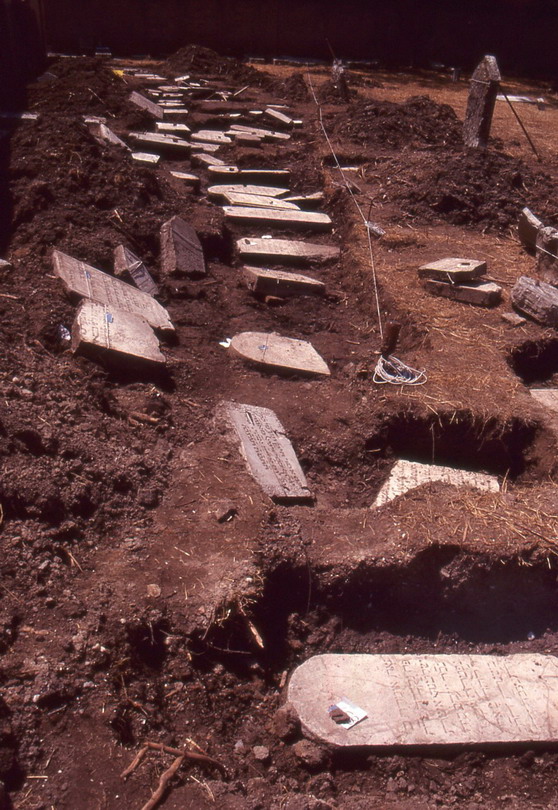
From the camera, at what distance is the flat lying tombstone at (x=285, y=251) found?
309 inches

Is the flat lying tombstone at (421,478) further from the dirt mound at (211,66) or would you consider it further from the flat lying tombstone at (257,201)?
the dirt mound at (211,66)

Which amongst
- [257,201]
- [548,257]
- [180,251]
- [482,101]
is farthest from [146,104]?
[548,257]

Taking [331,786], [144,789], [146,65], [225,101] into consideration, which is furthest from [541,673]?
[146,65]

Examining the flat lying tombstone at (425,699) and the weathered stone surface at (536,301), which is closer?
the flat lying tombstone at (425,699)

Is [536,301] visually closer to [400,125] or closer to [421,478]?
[421,478]

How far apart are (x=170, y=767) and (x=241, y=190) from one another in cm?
791

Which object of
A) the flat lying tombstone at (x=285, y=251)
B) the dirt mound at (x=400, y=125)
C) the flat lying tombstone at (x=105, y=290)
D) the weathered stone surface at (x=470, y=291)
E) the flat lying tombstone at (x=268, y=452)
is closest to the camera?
the flat lying tombstone at (x=268, y=452)

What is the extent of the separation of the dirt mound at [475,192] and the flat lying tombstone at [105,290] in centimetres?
418

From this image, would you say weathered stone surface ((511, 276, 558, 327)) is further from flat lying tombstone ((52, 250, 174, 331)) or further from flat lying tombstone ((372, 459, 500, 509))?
flat lying tombstone ((52, 250, 174, 331))

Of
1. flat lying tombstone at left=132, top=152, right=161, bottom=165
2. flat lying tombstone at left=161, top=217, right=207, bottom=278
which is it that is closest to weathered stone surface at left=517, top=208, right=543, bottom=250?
flat lying tombstone at left=161, top=217, right=207, bottom=278

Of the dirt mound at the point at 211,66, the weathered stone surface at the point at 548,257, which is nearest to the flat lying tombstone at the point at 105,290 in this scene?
the weathered stone surface at the point at 548,257

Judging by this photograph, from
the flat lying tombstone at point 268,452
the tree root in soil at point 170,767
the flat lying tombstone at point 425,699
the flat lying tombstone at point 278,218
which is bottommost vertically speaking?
the flat lying tombstone at point 425,699

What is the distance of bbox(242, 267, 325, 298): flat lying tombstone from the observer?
23.7ft

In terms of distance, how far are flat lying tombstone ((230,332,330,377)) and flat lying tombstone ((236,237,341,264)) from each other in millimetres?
1766
